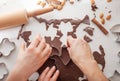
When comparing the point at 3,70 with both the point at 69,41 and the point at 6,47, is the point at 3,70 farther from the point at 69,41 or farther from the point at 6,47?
the point at 69,41

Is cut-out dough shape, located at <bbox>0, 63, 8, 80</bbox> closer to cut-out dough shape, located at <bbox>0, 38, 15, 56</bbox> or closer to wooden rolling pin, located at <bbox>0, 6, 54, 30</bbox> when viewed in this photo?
cut-out dough shape, located at <bbox>0, 38, 15, 56</bbox>

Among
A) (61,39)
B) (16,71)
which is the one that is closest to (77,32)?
(61,39)

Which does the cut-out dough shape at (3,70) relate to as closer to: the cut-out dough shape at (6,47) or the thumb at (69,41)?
the cut-out dough shape at (6,47)

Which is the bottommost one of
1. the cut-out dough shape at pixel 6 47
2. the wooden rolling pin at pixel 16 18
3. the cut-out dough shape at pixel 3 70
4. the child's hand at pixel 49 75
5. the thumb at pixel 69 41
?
the child's hand at pixel 49 75

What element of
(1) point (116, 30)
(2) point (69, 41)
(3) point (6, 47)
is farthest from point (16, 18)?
(1) point (116, 30)

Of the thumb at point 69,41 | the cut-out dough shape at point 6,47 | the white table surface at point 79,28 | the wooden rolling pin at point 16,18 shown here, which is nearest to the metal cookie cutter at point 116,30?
the white table surface at point 79,28

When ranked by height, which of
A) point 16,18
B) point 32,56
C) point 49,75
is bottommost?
point 49,75

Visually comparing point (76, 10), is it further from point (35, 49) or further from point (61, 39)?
point (35, 49)
